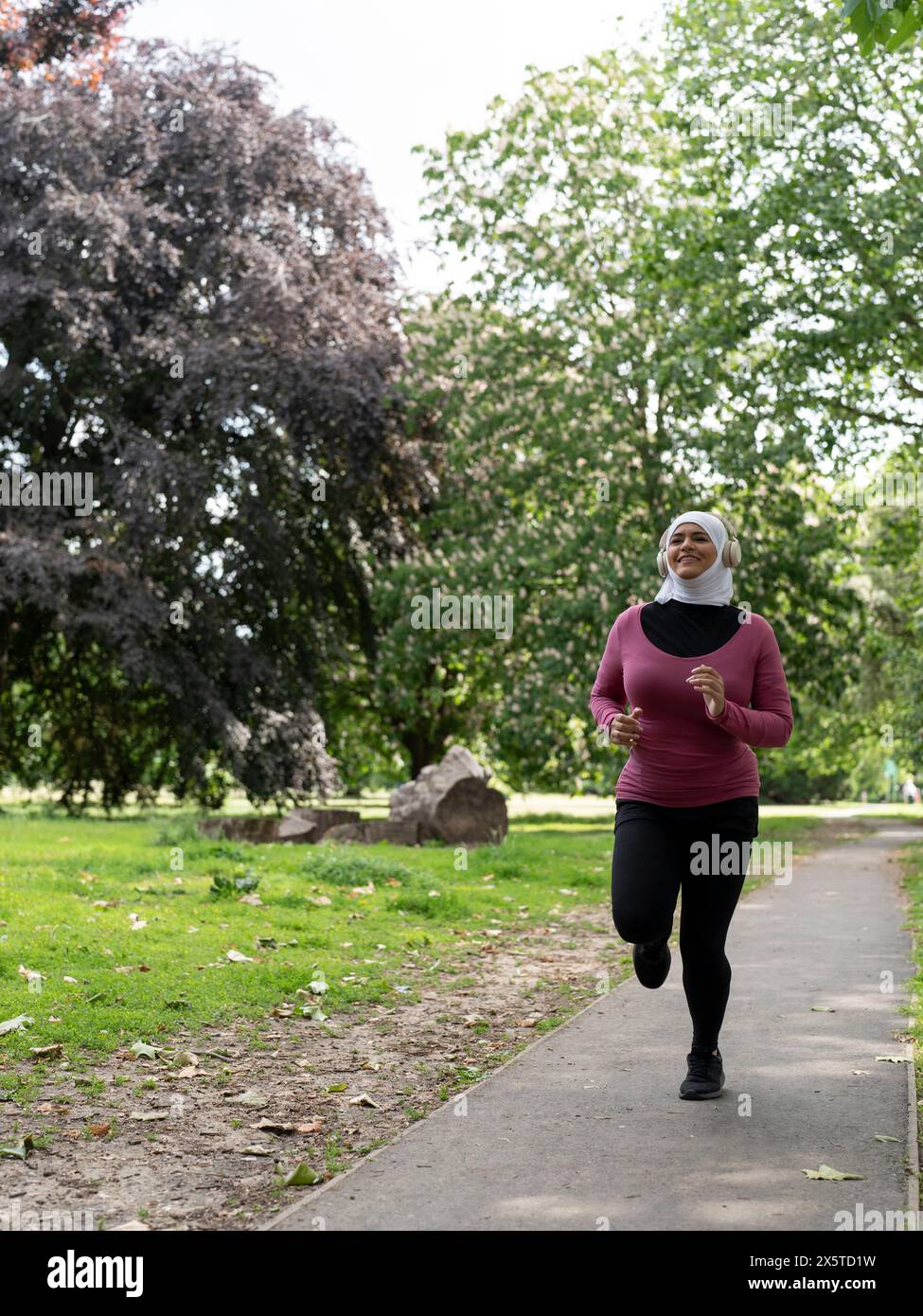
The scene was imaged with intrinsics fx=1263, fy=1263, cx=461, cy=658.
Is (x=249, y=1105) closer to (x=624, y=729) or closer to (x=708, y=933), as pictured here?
(x=708, y=933)

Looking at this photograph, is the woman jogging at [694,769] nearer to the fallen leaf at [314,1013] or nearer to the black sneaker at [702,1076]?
the black sneaker at [702,1076]

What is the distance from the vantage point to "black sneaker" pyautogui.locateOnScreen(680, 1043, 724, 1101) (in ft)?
Result: 16.0

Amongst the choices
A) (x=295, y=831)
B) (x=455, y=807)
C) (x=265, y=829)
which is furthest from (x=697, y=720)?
(x=265, y=829)

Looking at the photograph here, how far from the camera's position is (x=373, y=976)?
7523mm

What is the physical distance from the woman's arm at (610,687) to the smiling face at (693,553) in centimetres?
34

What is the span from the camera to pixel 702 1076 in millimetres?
4926

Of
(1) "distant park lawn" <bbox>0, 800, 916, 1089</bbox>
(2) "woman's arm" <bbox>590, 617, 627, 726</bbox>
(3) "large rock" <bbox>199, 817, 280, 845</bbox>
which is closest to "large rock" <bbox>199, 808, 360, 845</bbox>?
(3) "large rock" <bbox>199, 817, 280, 845</bbox>

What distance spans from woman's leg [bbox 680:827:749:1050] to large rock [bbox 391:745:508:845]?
10.7 metres

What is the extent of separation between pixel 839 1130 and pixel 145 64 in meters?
A: 21.9

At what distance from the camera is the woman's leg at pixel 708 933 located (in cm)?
487

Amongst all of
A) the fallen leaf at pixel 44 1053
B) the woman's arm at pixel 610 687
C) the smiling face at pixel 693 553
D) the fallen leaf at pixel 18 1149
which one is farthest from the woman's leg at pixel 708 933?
the fallen leaf at pixel 44 1053

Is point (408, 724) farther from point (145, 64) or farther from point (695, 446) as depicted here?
point (145, 64)

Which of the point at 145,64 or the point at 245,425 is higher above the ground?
the point at 145,64
